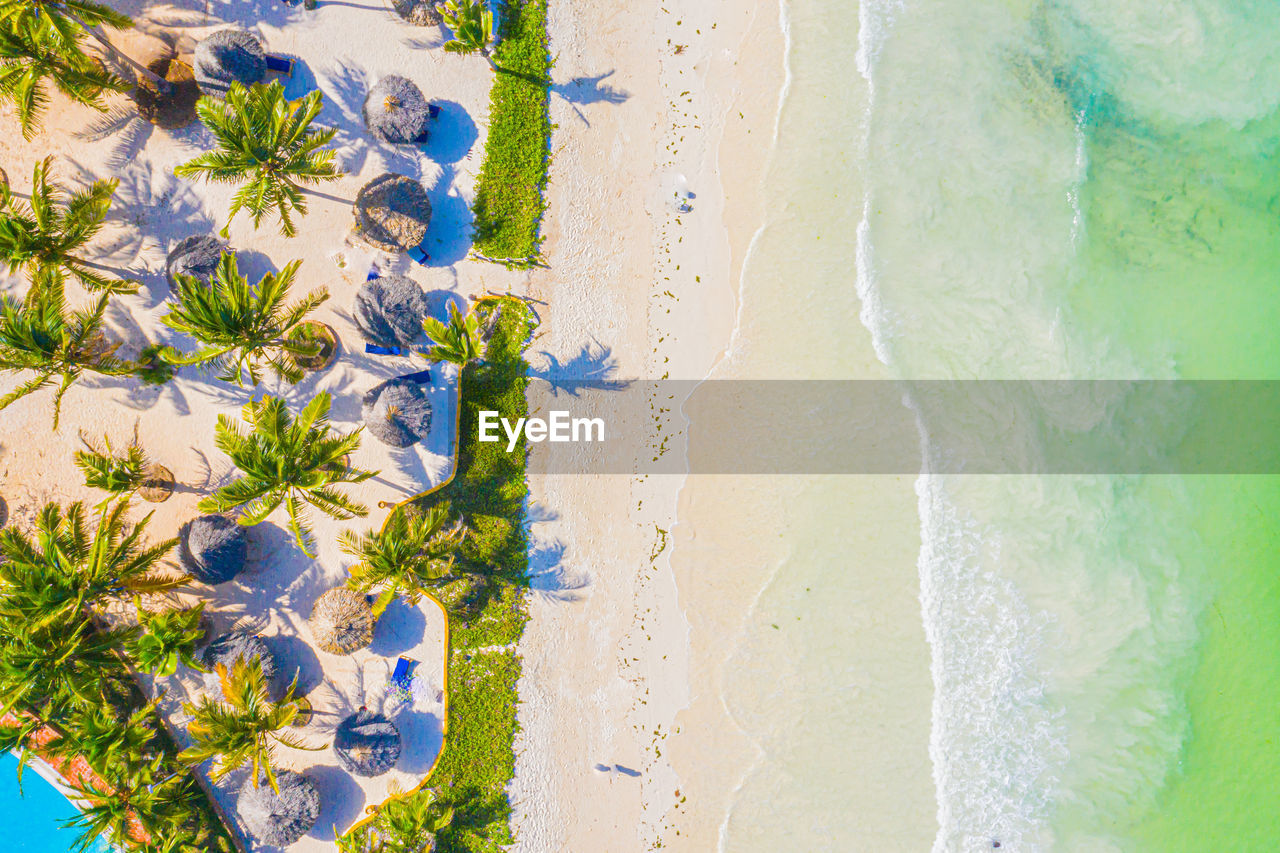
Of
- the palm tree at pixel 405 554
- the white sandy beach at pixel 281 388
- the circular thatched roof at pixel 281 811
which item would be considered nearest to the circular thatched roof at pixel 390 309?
the white sandy beach at pixel 281 388

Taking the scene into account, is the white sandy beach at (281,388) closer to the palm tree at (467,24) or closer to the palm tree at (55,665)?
the palm tree at (467,24)

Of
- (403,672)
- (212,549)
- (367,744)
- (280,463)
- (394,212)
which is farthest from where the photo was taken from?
(403,672)

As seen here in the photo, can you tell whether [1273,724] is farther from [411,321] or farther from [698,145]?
[411,321]

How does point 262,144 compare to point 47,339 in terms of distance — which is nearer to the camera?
point 47,339

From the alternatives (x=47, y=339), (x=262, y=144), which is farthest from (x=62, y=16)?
(x=47, y=339)

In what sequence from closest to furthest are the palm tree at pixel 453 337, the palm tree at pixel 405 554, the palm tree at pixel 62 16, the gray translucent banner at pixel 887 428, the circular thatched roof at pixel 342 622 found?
the palm tree at pixel 62 16 < the palm tree at pixel 405 554 < the palm tree at pixel 453 337 < the circular thatched roof at pixel 342 622 < the gray translucent banner at pixel 887 428

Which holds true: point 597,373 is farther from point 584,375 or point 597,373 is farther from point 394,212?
point 394,212

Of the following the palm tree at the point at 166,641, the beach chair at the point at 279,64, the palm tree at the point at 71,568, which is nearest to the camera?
the palm tree at the point at 71,568
